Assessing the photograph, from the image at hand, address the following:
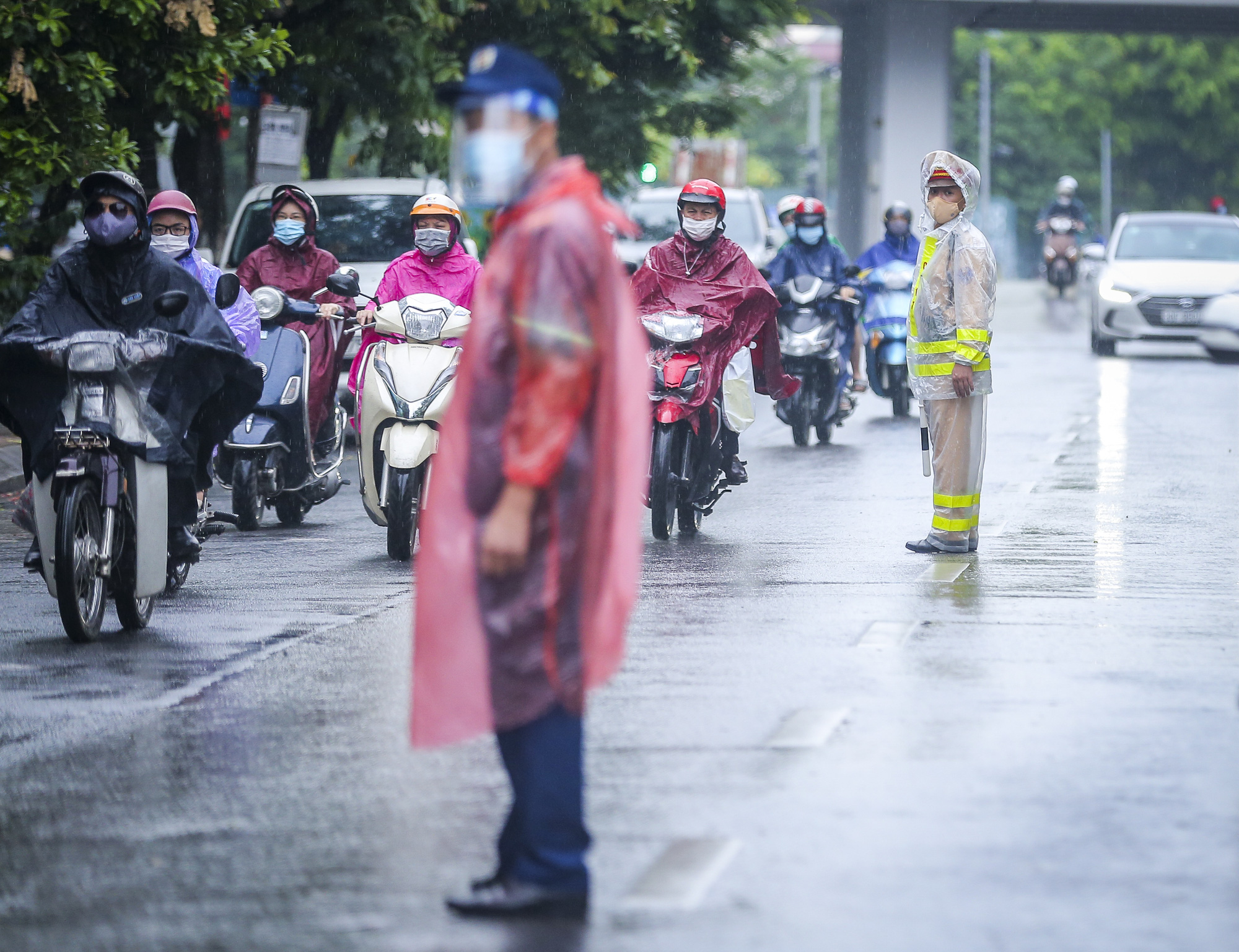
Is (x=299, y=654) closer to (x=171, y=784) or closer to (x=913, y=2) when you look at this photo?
(x=171, y=784)

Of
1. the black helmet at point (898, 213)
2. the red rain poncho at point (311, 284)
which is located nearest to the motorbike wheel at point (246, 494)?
the red rain poncho at point (311, 284)

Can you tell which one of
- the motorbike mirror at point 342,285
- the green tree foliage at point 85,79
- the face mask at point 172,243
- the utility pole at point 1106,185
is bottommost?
the motorbike mirror at point 342,285

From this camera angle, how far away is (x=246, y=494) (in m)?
12.1

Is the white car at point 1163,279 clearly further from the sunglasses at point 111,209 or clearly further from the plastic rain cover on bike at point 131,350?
the sunglasses at point 111,209

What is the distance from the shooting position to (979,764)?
6102mm

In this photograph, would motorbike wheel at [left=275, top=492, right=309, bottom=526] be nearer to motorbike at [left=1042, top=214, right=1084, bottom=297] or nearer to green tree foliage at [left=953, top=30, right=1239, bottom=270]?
motorbike at [left=1042, top=214, right=1084, bottom=297]

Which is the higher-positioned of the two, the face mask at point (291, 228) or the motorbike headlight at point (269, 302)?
the face mask at point (291, 228)

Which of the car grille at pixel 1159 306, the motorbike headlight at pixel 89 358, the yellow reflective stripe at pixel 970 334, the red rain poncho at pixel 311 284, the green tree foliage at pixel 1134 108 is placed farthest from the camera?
the green tree foliage at pixel 1134 108

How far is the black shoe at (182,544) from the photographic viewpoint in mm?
9289

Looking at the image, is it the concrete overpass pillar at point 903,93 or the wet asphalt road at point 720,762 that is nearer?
the wet asphalt road at point 720,762

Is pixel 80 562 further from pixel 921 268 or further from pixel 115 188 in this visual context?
pixel 921 268

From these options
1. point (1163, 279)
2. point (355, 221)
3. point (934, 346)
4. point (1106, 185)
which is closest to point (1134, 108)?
point (1106, 185)

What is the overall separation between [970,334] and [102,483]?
4.29m

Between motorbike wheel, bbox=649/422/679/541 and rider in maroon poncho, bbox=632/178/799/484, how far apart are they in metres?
0.31
